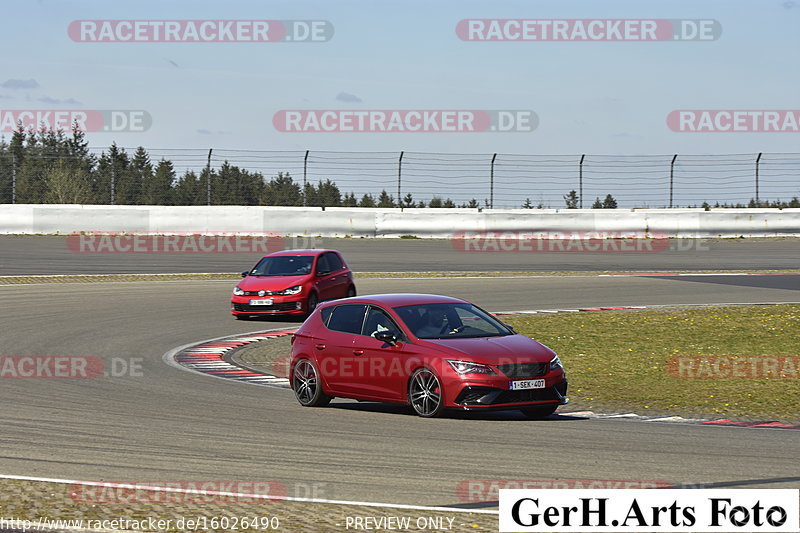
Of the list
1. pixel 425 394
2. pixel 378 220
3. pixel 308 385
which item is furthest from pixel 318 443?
pixel 378 220

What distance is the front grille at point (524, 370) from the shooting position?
12102mm

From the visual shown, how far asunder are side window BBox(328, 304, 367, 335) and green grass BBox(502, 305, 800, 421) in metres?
2.64

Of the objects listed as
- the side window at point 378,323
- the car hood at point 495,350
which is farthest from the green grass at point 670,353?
the side window at point 378,323

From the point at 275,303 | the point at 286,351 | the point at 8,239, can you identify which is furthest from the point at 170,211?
the point at 286,351

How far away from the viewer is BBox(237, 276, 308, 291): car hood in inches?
918

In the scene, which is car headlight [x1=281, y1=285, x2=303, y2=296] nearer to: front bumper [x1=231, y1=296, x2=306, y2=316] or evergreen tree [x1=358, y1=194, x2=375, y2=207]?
front bumper [x1=231, y1=296, x2=306, y2=316]

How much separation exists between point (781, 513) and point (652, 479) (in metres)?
1.42

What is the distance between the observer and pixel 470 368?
12078 millimetres

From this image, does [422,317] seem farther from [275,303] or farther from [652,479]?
[275,303]

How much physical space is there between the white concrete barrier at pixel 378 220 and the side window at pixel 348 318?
993 inches

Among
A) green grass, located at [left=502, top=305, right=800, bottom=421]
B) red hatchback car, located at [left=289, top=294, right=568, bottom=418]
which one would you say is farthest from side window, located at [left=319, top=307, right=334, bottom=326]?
green grass, located at [left=502, top=305, right=800, bottom=421]

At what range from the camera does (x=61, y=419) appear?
39.1 feet

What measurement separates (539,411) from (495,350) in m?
0.81

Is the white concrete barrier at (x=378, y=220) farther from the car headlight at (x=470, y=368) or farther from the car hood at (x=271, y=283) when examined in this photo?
the car headlight at (x=470, y=368)
